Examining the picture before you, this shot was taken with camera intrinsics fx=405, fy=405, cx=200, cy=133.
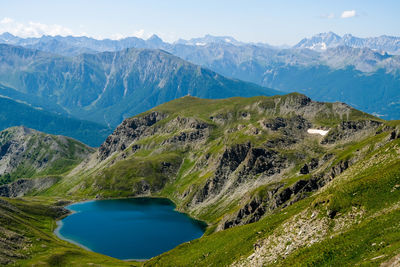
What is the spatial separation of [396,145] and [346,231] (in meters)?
62.6

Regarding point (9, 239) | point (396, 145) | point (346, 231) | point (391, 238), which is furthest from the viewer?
point (9, 239)

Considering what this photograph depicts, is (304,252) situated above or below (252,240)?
above

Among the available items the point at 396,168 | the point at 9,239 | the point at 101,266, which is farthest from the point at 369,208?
the point at 9,239

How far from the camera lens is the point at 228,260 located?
10562cm

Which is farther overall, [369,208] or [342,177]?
[342,177]

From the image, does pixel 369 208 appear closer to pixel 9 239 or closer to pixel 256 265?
pixel 256 265

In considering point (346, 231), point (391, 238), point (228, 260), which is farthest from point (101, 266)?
point (391, 238)

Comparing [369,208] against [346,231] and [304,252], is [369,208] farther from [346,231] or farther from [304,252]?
[304,252]

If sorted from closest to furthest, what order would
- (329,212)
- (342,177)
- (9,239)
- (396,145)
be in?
1. (329,212)
2. (396,145)
3. (342,177)
4. (9,239)

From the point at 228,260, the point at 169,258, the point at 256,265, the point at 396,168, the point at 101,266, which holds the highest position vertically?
the point at 396,168

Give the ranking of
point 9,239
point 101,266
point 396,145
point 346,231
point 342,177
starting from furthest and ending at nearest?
1. point 9,239
2. point 101,266
3. point 342,177
4. point 396,145
5. point 346,231

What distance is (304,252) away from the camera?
263 feet

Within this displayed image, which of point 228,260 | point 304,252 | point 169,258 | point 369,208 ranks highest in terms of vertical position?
point 369,208

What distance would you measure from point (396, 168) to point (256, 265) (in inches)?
1548
